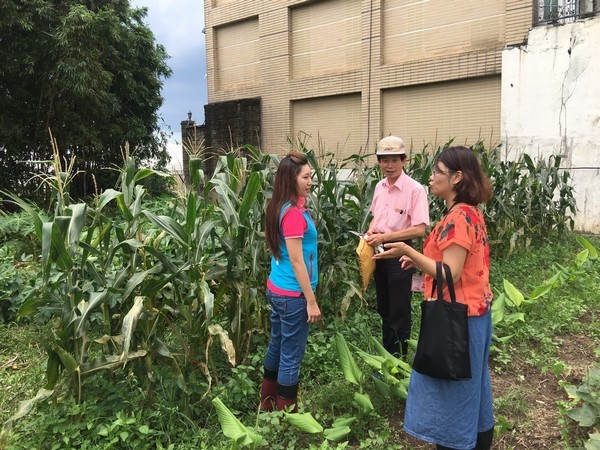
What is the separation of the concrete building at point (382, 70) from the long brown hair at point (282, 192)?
16.8 feet

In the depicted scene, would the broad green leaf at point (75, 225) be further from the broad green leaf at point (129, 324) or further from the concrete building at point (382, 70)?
the concrete building at point (382, 70)

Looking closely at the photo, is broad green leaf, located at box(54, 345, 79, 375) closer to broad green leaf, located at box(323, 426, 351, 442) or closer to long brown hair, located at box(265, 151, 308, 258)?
long brown hair, located at box(265, 151, 308, 258)

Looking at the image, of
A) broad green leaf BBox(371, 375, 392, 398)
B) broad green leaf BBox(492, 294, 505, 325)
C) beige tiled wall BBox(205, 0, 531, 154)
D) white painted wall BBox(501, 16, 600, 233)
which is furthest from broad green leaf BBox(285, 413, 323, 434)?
beige tiled wall BBox(205, 0, 531, 154)

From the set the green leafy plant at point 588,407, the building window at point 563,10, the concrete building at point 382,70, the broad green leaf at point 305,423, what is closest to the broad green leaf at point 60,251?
the broad green leaf at point 305,423

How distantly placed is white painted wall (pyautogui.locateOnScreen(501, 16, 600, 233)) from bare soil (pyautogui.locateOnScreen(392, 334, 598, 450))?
590cm

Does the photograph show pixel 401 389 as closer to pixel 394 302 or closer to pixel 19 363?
pixel 394 302

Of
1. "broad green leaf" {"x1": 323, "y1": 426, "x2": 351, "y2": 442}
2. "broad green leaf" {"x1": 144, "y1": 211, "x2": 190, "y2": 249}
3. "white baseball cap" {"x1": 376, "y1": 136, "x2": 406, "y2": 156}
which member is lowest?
"broad green leaf" {"x1": 323, "y1": 426, "x2": 351, "y2": 442}

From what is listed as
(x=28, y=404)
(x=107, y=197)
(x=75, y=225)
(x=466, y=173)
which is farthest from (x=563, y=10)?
(x=28, y=404)

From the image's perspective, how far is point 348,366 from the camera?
3.06m

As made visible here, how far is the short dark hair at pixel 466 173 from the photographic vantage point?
6.91ft

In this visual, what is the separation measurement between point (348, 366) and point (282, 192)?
123cm

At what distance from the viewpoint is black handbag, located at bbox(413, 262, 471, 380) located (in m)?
2.03

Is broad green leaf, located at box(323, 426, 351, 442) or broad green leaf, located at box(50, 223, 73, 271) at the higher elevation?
broad green leaf, located at box(50, 223, 73, 271)

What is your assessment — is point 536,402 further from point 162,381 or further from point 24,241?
point 24,241
